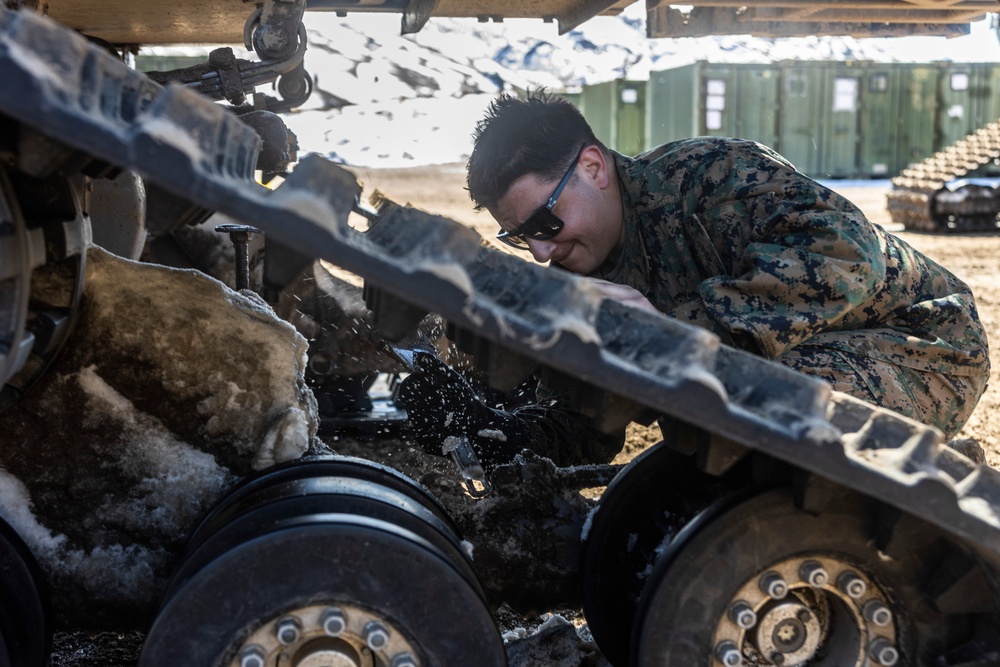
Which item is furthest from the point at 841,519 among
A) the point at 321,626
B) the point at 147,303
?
the point at 147,303

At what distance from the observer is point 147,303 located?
90.7 inches

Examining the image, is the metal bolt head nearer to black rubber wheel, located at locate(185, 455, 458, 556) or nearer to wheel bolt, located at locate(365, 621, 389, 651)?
black rubber wheel, located at locate(185, 455, 458, 556)

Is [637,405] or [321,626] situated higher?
[637,405]

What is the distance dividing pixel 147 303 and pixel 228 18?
2.55m

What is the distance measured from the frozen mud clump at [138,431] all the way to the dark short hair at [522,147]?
993 mm

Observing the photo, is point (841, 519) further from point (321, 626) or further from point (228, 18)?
point (228, 18)

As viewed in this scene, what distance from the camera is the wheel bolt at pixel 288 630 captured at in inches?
69.2

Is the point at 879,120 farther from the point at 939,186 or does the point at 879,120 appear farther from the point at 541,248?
the point at 541,248

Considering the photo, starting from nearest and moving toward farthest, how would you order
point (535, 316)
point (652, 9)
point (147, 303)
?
point (535, 316), point (147, 303), point (652, 9)

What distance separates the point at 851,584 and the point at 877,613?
74 millimetres

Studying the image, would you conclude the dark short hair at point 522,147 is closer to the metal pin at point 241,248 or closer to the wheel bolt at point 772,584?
the metal pin at point 241,248

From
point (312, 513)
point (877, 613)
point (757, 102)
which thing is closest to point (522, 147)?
point (312, 513)

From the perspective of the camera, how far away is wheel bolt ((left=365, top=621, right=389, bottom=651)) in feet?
5.82

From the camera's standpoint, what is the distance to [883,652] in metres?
1.92
